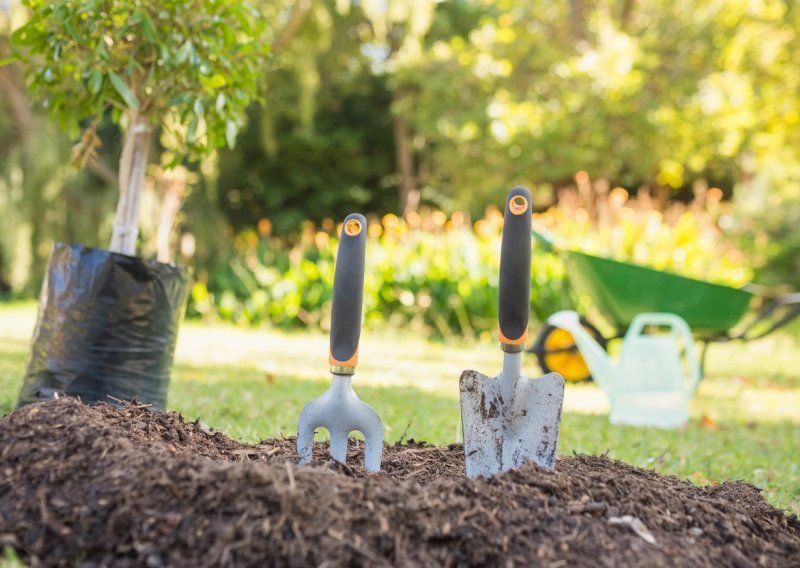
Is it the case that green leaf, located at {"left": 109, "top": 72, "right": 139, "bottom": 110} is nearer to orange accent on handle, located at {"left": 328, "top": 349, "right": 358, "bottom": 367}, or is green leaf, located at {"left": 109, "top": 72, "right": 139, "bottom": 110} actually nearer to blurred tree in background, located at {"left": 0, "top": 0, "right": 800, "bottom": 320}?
orange accent on handle, located at {"left": 328, "top": 349, "right": 358, "bottom": 367}

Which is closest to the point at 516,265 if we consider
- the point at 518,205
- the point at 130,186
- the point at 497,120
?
the point at 518,205

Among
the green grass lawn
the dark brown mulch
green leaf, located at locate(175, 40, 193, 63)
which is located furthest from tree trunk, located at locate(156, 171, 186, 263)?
the dark brown mulch

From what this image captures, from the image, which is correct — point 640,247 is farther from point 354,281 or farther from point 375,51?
point 375,51

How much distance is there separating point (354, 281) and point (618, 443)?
157 cm

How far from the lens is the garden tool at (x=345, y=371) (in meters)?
1.62

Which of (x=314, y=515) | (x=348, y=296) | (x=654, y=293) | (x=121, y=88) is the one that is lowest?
(x=314, y=515)

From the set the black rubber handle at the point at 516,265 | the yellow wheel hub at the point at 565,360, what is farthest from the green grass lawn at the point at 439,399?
the black rubber handle at the point at 516,265

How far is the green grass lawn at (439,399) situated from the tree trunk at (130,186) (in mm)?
649

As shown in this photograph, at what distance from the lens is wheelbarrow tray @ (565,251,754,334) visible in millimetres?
4184

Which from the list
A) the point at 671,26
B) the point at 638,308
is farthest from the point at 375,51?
the point at 638,308

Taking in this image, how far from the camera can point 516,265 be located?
63.4 inches

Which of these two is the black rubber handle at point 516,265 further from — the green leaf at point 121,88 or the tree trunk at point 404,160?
the tree trunk at point 404,160

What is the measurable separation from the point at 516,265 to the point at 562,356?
117 inches

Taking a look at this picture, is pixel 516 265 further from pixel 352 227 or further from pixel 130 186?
pixel 130 186
